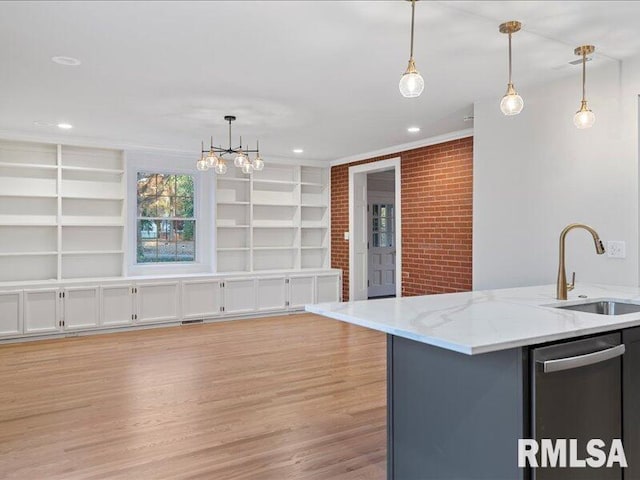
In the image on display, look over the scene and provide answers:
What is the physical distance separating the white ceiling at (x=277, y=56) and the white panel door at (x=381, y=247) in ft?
12.8

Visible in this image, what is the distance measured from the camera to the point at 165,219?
7.04m

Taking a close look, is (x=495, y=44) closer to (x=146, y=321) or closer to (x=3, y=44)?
(x=3, y=44)

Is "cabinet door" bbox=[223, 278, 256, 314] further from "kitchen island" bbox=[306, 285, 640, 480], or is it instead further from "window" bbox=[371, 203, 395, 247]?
"kitchen island" bbox=[306, 285, 640, 480]

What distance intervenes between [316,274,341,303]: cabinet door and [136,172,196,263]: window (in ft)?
6.62

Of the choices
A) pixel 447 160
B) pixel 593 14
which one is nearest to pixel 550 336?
pixel 593 14

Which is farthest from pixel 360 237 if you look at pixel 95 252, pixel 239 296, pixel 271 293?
pixel 95 252

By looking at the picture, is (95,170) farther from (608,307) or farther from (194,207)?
(608,307)

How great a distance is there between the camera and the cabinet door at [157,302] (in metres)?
6.30

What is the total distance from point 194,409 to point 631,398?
8.69 feet

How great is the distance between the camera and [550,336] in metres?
1.70

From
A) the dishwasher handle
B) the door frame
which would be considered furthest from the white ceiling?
the dishwasher handle

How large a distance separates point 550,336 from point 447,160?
4.64 meters

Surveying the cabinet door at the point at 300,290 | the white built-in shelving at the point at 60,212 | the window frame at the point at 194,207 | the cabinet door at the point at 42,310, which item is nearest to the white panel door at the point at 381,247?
the cabinet door at the point at 300,290

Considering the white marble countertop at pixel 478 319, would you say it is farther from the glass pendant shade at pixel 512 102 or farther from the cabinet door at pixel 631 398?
the glass pendant shade at pixel 512 102
